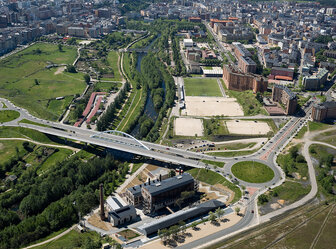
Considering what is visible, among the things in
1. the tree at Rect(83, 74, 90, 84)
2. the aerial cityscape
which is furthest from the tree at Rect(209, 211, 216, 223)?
the tree at Rect(83, 74, 90, 84)

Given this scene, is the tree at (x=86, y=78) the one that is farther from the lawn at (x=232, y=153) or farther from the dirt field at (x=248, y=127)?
the lawn at (x=232, y=153)

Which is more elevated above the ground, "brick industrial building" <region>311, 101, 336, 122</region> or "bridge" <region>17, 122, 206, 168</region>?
"brick industrial building" <region>311, 101, 336, 122</region>

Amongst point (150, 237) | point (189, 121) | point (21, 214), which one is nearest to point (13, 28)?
point (189, 121)

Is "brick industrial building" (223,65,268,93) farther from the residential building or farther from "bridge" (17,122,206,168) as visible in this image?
"bridge" (17,122,206,168)

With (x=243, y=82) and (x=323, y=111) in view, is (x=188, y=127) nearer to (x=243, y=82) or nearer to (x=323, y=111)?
(x=323, y=111)

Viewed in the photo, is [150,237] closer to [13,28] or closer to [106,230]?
[106,230]

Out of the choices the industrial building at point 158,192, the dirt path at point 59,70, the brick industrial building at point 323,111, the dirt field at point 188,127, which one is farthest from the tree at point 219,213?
the dirt path at point 59,70
